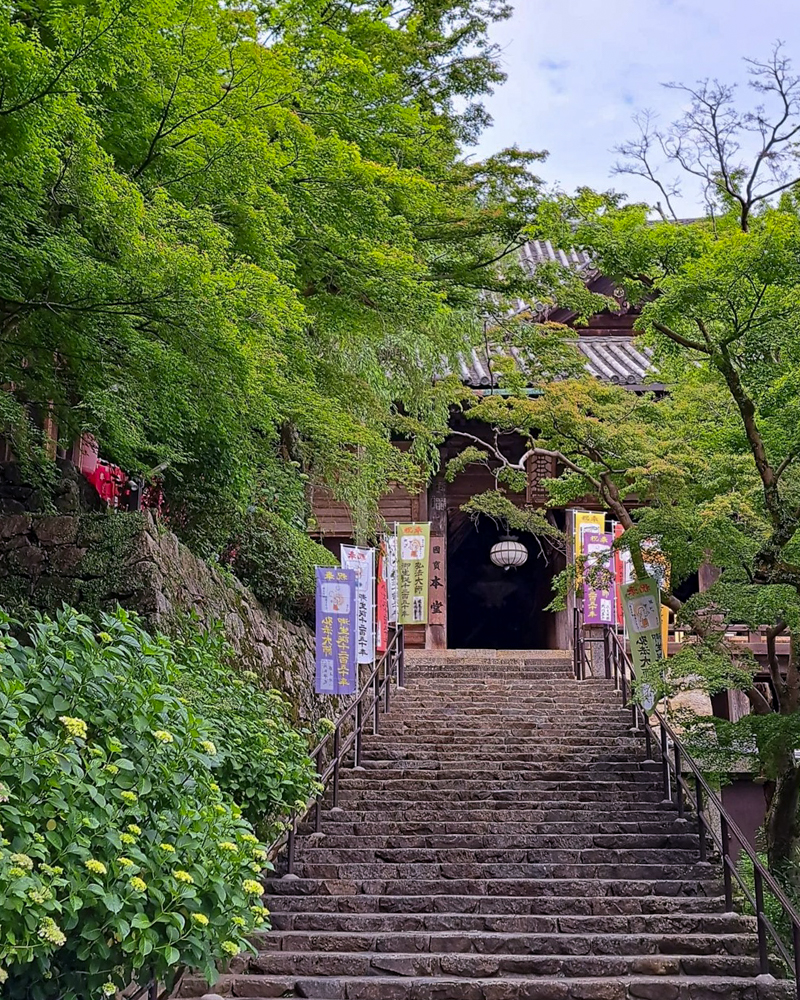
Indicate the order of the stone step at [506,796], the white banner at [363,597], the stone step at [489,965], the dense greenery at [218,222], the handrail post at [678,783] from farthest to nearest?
the white banner at [363,597] → the stone step at [506,796] → the handrail post at [678,783] → the stone step at [489,965] → the dense greenery at [218,222]

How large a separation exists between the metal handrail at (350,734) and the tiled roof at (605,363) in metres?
5.39

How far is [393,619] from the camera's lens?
55.9 feet

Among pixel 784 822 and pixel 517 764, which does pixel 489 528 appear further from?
pixel 784 822

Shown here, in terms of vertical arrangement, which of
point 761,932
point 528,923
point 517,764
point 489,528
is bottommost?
point 528,923

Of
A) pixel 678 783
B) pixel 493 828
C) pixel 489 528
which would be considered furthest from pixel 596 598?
pixel 489 528

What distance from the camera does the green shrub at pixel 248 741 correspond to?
7430 millimetres

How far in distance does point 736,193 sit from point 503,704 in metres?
8.39

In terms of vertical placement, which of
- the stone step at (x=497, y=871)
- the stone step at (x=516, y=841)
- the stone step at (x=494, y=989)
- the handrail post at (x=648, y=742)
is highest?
the handrail post at (x=648, y=742)

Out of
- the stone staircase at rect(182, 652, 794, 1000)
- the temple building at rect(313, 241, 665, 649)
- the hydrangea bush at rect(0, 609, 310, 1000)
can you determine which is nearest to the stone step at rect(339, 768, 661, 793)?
the stone staircase at rect(182, 652, 794, 1000)

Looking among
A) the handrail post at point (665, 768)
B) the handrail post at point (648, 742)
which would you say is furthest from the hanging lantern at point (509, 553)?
the handrail post at point (665, 768)

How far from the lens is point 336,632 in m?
12.4

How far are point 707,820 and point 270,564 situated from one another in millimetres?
6592

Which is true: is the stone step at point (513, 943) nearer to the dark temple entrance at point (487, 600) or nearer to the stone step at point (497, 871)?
the stone step at point (497, 871)

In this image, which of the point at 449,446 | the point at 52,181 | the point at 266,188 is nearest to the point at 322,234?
the point at 266,188
